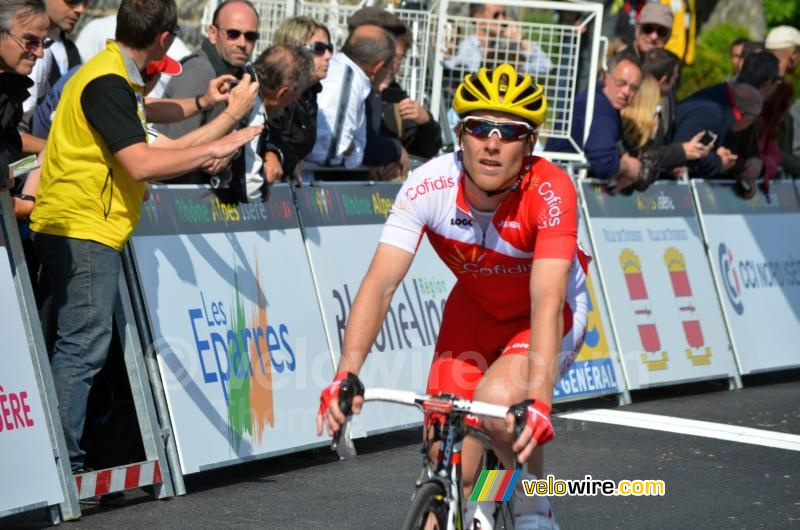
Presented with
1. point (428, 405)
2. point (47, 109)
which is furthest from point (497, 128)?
point (47, 109)

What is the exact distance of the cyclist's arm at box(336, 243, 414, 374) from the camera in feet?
17.0

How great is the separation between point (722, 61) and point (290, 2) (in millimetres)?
15592

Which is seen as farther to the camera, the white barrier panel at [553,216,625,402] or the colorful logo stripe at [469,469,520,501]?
the white barrier panel at [553,216,625,402]

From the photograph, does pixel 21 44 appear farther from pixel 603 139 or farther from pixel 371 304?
pixel 603 139

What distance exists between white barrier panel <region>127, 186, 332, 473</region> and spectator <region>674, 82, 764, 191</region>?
4.63 meters

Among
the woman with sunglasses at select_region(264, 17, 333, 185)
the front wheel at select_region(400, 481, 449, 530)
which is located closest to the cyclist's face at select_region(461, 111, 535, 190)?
the front wheel at select_region(400, 481, 449, 530)

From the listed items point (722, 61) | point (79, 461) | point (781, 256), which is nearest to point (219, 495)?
point (79, 461)

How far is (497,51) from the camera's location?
480 inches

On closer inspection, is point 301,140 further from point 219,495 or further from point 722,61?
point 722,61

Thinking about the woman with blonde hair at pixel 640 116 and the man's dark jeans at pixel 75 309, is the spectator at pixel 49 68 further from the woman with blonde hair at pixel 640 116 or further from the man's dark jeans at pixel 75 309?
the woman with blonde hair at pixel 640 116

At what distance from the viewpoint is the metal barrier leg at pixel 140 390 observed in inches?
301

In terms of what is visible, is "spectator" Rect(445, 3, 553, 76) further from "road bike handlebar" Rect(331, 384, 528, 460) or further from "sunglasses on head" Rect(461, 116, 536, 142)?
"road bike handlebar" Rect(331, 384, 528, 460)

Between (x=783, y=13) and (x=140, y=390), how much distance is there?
2451cm

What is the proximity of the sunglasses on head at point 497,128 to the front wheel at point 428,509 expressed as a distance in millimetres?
1330
